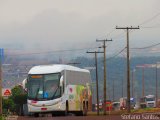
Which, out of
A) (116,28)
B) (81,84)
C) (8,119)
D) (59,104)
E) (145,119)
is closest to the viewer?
(145,119)

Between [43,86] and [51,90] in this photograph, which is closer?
[51,90]

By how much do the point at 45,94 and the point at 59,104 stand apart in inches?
56.1

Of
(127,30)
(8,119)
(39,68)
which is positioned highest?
(127,30)

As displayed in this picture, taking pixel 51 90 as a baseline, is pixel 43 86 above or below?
above

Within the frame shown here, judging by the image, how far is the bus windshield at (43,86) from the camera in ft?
164

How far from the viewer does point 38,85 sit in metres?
50.6

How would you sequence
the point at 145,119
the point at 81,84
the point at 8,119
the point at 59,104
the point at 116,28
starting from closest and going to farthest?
the point at 145,119
the point at 8,119
the point at 59,104
the point at 81,84
the point at 116,28

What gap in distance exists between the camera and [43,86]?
50438mm

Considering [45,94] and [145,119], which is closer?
[145,119]

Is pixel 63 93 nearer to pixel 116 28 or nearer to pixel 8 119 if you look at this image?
pixel 8 119

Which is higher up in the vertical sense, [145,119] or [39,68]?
[39,68]

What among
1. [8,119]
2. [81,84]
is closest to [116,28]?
[81,84]

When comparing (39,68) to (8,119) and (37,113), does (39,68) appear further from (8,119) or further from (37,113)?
(8,119)

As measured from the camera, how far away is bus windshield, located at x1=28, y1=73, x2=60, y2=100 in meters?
50.0
